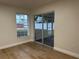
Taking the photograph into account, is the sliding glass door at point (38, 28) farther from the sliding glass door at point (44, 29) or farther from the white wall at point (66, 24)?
the white wall at point (66, 24)

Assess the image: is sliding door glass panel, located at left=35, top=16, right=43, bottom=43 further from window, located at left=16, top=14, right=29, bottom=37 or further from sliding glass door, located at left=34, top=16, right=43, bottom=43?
window, located at left=16, top=14, right=29, bottom=37

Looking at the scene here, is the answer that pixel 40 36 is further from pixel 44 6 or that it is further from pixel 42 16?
pixel 44 6

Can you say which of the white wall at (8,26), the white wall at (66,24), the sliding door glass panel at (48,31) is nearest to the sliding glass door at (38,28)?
the sliding door glass panel at (48,31)

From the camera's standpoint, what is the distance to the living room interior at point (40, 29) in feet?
10.2

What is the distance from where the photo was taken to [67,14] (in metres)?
3.22

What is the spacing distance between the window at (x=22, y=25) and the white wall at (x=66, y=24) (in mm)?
2008

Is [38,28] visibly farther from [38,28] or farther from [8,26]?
[8,26]

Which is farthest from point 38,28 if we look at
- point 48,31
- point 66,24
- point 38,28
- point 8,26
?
point 66,24

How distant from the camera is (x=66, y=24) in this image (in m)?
3.29

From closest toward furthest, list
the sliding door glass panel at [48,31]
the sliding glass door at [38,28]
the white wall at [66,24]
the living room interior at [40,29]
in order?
the white wall at [66,24] → the living room interior at [40,29] → the sliding door glass panel at [48,31] → the sliding glass door at [38,28]

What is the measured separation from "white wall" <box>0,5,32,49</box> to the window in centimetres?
30

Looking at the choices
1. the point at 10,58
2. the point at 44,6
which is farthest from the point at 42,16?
the point at 10,58

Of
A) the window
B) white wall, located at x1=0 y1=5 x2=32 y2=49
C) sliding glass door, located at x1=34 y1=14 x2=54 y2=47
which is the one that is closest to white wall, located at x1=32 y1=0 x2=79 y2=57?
sliding glass door, located at x1=34 y1=14 x2=54 y2=47

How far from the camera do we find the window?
483 centimetres
